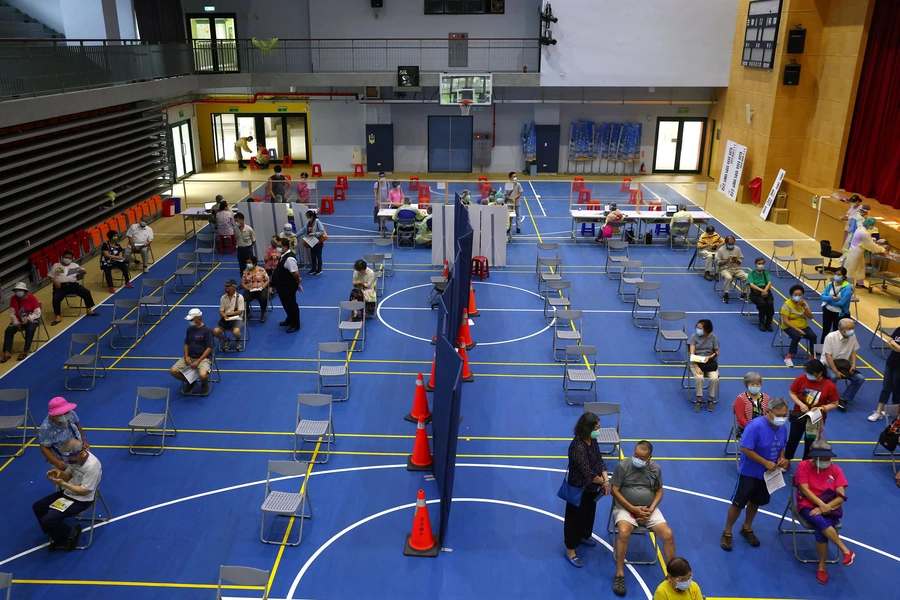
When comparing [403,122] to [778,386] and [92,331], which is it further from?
[778,386]

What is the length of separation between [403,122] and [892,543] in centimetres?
2722

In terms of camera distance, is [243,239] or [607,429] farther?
[243,239]

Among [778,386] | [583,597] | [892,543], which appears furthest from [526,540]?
[778,386]

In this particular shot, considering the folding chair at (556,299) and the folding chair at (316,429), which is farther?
the folding chair at (556,299)

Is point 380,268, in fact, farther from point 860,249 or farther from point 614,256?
point 860,249

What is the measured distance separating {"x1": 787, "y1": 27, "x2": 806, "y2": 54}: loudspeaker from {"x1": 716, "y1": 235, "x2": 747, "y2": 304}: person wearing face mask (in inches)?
395

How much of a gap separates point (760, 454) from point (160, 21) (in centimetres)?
2807

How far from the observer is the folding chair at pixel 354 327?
1454 centimetres

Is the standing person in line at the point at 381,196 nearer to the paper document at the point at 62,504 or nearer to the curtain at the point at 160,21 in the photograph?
the curtain at the point at 160,21

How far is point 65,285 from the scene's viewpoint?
15883 millimetres

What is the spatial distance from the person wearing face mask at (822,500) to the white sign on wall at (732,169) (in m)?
20.6

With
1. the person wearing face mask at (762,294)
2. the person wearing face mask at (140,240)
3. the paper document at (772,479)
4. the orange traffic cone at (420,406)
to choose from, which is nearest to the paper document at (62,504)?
the orange traffic cone at (420,406)

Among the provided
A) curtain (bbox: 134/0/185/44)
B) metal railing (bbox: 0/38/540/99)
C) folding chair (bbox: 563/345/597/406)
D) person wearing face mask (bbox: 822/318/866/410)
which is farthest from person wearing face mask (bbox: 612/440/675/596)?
curtain (bbox: 134/0/185/44)

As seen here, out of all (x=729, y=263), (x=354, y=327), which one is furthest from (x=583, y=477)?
(x=729, y=263)
